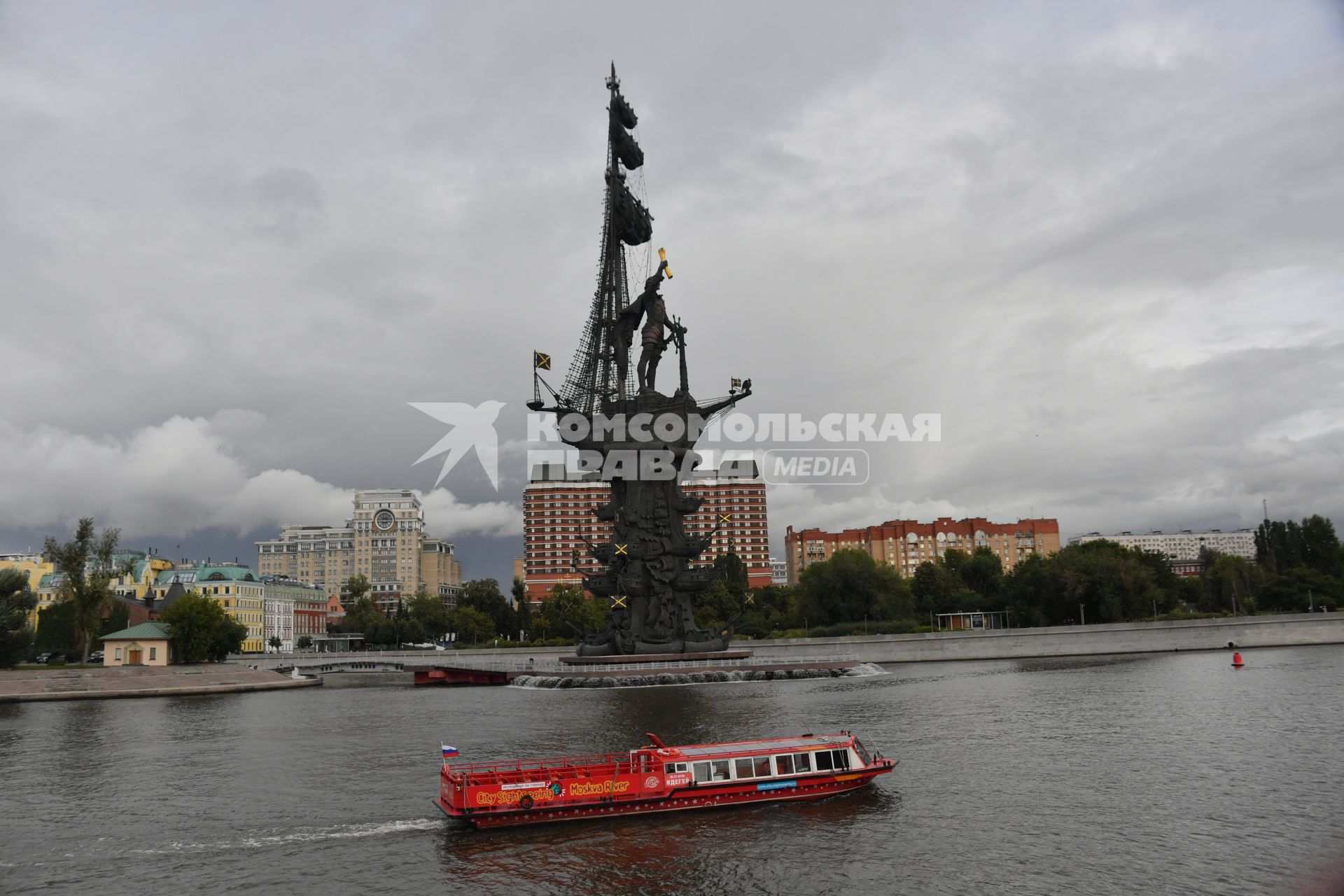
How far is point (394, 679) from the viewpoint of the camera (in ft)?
366

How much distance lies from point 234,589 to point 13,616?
83.9 metres

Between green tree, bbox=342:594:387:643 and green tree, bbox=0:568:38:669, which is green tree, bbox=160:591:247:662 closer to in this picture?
green tree, bbox=0:568:38:669

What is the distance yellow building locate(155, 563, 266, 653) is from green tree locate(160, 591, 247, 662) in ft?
228

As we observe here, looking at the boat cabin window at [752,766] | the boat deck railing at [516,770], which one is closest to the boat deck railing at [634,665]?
the boat deck railing at [516,770]

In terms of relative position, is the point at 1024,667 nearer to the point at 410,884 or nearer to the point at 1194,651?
the point at 1194,651

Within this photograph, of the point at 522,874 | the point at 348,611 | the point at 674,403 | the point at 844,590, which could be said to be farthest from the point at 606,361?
the point at 348,611

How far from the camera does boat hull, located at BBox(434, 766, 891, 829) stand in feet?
89.1

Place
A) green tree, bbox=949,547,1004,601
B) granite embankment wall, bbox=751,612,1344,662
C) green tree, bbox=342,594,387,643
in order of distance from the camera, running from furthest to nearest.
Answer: green tree, bbox=342,594,387,643 → green tree, bbox=949,547,1004,601 → granite embankment wall, bbox=751,612,1344,662

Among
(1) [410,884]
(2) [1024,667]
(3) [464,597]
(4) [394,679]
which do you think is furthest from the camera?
(3) [464,597]

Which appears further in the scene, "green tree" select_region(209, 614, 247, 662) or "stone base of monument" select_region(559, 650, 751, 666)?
"green tree" select_region(209, 614, 247, 662)

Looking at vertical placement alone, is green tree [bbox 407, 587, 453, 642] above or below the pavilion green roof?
below

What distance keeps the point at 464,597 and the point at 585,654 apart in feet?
218

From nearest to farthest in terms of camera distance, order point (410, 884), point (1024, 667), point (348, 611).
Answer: point (410, 884) < point (1024, 667) < point (348, 611)

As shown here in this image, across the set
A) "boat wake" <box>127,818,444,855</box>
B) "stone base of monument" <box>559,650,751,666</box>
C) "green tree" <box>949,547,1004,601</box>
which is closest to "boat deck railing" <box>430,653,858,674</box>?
"stone base of monument" <box>559,650,751,666</box>
